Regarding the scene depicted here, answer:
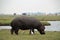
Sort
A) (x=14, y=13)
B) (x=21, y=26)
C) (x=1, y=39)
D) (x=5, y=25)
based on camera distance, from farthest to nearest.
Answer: (x=5, y=25) → (x=14, y=13) → (x=21, y=26) → (x=1, y=39)

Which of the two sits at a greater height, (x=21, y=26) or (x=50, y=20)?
(x=21, y=26)

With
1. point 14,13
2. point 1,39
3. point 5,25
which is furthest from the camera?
point 5,25

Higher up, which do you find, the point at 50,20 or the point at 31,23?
the point at 31,23

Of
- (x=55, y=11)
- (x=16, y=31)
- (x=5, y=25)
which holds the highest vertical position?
(x=55, y=11)

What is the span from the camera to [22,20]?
572 centimetres

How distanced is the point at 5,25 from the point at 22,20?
116 inches

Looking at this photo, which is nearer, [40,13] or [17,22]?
[17,22]

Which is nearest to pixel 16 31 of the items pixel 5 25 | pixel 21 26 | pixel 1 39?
pixel 21 26

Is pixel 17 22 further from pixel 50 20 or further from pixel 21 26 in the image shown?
pixel 50 20

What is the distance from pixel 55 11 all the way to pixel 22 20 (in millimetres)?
858

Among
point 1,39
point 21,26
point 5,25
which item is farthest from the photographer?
point 5,25

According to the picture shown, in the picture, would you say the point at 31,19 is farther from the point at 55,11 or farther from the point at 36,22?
the point at 55,11

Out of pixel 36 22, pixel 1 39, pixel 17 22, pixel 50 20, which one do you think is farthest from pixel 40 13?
pixel 50 20

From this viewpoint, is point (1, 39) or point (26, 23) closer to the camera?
point (1, 39)
